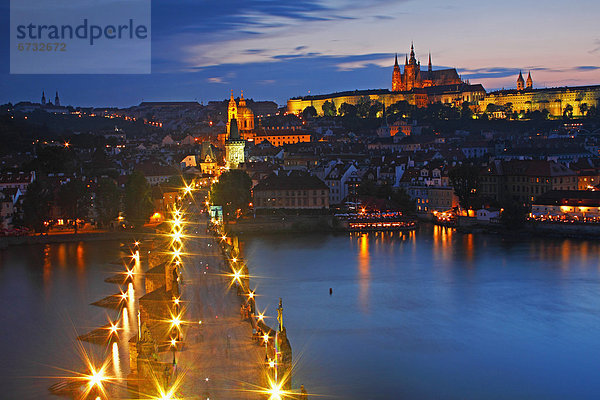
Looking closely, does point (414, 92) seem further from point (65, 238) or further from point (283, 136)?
point (65, 238)

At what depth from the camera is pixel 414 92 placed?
1970 inches

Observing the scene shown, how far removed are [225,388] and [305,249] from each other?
9.44 m

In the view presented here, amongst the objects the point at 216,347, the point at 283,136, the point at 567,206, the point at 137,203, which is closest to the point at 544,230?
the point at 567,206

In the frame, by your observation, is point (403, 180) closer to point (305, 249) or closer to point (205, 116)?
point (305, 249)

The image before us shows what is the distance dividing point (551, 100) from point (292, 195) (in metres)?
32.6

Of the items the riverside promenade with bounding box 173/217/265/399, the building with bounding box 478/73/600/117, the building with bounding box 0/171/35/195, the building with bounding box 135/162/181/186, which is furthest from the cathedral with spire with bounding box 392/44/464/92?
the riverside promenade with bounding box 173/217/265/399

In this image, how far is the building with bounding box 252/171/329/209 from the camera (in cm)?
1889

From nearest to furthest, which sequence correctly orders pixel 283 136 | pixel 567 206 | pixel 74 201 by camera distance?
pixel 567 206 < pixel 74 201 < pixel 283 136

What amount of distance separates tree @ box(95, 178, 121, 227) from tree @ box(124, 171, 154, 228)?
31 centimetres

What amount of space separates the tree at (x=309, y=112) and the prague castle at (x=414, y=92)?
2.09 metres

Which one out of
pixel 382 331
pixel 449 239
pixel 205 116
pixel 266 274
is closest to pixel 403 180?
pixel 449 239

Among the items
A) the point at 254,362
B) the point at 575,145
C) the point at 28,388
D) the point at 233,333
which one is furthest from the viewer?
the point at 575,145

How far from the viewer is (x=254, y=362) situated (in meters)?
5.69

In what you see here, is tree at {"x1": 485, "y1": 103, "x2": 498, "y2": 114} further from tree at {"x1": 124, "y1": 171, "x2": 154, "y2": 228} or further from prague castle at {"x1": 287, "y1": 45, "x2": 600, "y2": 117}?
tree at {"x1": 124, "y1": 171, "x2": 154, "y2": 228}
